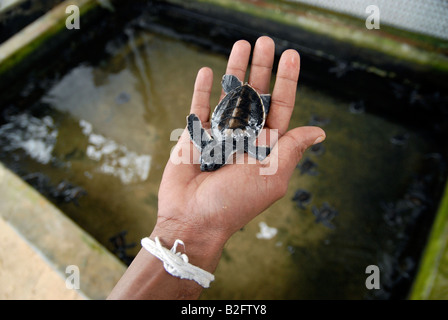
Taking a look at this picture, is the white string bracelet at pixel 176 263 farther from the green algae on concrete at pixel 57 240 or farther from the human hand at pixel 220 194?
the green algae on concrete at pixel 57 240

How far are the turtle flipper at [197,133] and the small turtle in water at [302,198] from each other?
48.6 inches

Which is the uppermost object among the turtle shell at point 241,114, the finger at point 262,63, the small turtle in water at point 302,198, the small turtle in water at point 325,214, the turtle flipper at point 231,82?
the finger at point 262,63

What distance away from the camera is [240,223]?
4.80 ft

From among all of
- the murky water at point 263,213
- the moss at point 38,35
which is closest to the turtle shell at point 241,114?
the murky water at point 263,213

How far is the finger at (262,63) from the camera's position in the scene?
2035 mm

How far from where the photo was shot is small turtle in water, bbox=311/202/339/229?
2449 mm

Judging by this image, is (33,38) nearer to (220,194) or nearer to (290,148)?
(220,194)

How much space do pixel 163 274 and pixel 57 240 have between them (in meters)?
1.04

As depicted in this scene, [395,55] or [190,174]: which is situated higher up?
[395,55]
